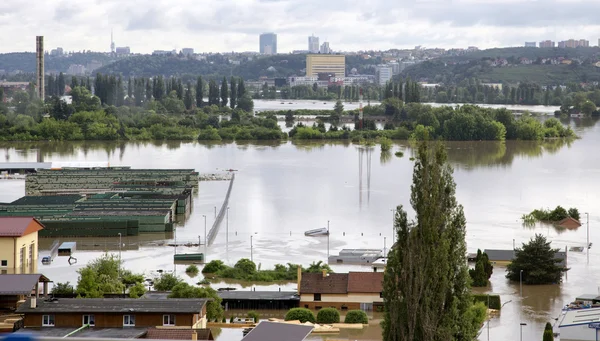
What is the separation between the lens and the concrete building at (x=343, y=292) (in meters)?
7.21

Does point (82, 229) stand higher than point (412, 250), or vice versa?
point (412, 250)

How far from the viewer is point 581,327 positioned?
6199mm

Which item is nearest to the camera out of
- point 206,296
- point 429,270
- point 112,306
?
point 429,270

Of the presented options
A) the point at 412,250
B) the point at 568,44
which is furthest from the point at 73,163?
the point at 568,44

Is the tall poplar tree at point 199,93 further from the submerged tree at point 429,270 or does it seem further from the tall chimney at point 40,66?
the submerged tree at point 429,270

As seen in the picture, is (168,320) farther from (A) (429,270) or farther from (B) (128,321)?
(A) (429,270)

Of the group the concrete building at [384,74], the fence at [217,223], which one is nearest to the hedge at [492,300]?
the fence at [217,223]

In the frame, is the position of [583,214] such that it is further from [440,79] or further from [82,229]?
[440,79]

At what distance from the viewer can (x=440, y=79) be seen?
53250 mm

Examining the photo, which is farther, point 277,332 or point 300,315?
point 300,315

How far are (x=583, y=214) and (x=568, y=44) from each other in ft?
210

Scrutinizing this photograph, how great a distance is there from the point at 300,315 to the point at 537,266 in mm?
2273

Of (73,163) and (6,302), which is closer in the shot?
(6,302)

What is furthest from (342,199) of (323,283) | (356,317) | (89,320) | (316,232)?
(89,320)
